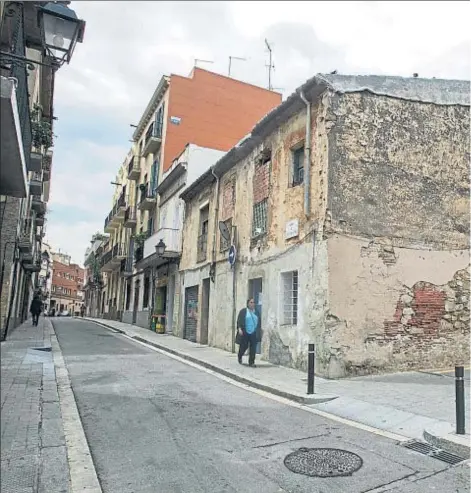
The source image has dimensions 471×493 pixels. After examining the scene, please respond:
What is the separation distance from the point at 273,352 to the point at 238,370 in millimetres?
1578

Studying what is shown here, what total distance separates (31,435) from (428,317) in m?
8.69

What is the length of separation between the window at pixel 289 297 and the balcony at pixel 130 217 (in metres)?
22.0

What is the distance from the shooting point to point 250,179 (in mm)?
14469

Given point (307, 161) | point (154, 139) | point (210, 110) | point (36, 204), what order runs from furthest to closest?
point (154, 139)
point (210, 110)
point (36, 204)
point (307, 161)

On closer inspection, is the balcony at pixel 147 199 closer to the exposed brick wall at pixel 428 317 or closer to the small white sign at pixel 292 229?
the small white sign at pixel 292 229

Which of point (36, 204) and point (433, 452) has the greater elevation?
point (36, 204)

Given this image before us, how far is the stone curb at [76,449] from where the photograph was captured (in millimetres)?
4016

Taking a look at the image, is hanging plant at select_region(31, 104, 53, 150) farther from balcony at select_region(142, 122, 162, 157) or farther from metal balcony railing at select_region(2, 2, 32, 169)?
balcony at select_region(142, 122, 162, 157)

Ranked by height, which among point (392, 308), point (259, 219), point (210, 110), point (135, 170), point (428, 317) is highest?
point (210, 110)

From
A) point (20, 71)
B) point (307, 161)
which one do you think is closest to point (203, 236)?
point (307, 161)

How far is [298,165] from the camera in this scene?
1213 cm

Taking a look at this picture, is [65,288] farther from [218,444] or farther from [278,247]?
[218,444]

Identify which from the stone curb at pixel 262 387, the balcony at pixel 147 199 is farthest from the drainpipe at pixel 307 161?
the balcony at pixel 147 199

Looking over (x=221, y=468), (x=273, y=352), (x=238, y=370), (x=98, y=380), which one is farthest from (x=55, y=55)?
(x=273, y=352)
